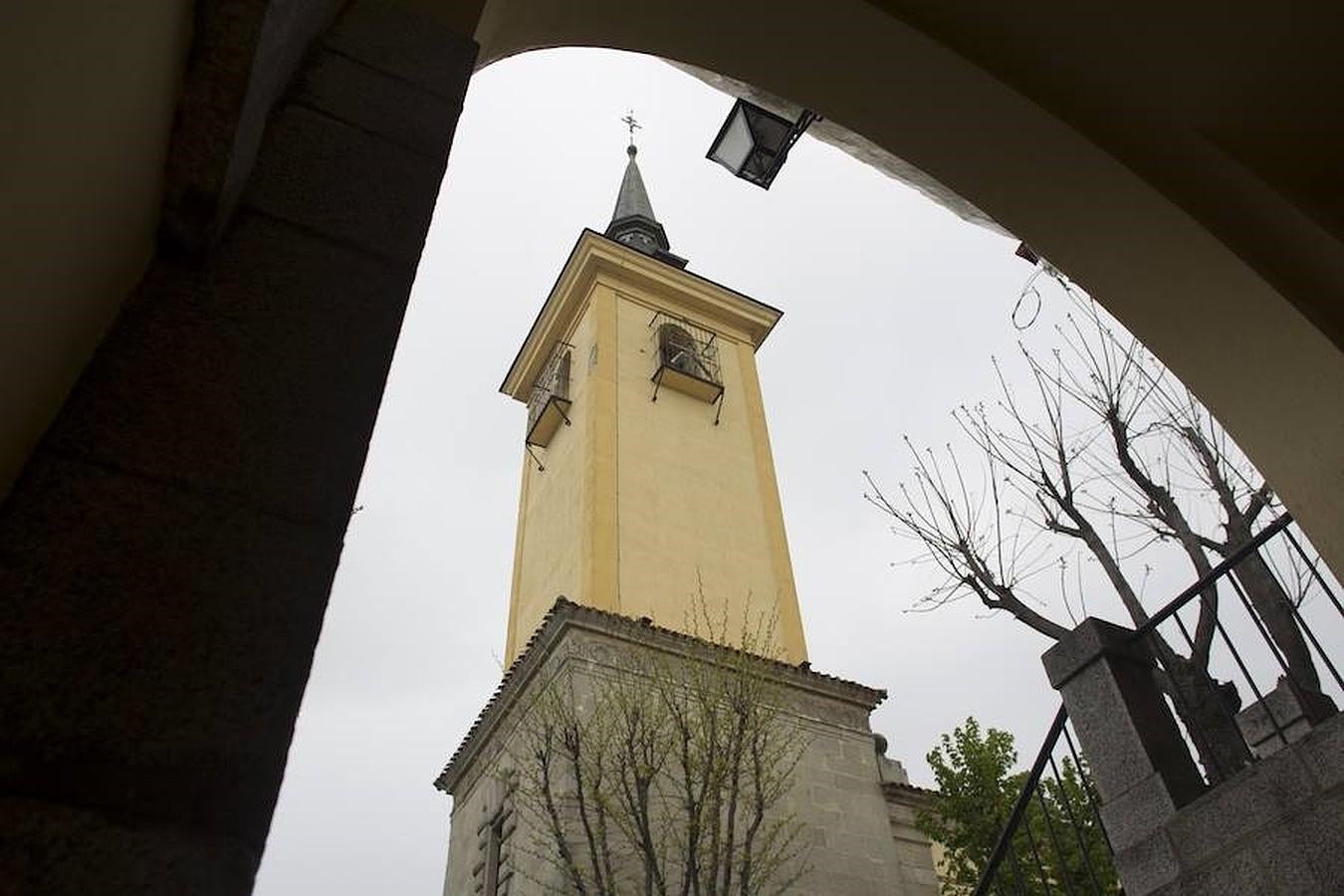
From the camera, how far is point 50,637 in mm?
848

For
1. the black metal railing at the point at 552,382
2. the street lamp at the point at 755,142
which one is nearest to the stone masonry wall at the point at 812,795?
the street lamp at the point at 755,142

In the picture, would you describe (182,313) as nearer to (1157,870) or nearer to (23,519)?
(23,519)

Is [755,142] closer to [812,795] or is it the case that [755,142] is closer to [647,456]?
[812,795]

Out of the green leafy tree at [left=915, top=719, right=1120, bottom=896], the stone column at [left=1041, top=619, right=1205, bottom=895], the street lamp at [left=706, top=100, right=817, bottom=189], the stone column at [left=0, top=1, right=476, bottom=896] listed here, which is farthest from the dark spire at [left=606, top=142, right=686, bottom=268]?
the stone column at [left=0, top=1, right=476, bottom=896]

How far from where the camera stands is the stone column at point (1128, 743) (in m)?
4.50

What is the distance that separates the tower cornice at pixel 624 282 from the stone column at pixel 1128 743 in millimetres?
15902

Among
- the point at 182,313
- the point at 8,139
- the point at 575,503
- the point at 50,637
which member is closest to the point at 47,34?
the point at 8,139

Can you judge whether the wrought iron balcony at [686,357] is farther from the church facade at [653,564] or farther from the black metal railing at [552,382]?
the black metal railing at [552,382]

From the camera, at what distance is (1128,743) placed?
15.7ft

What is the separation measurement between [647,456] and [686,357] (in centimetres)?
305

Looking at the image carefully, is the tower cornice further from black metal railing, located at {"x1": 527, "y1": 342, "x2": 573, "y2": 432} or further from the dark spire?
the dark spire

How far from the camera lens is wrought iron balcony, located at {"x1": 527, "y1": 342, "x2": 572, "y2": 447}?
1812 cm

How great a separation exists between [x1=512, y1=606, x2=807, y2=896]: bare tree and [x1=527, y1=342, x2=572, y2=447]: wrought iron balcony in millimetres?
7623

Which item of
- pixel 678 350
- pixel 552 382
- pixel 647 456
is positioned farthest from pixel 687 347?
pixel 647 456
